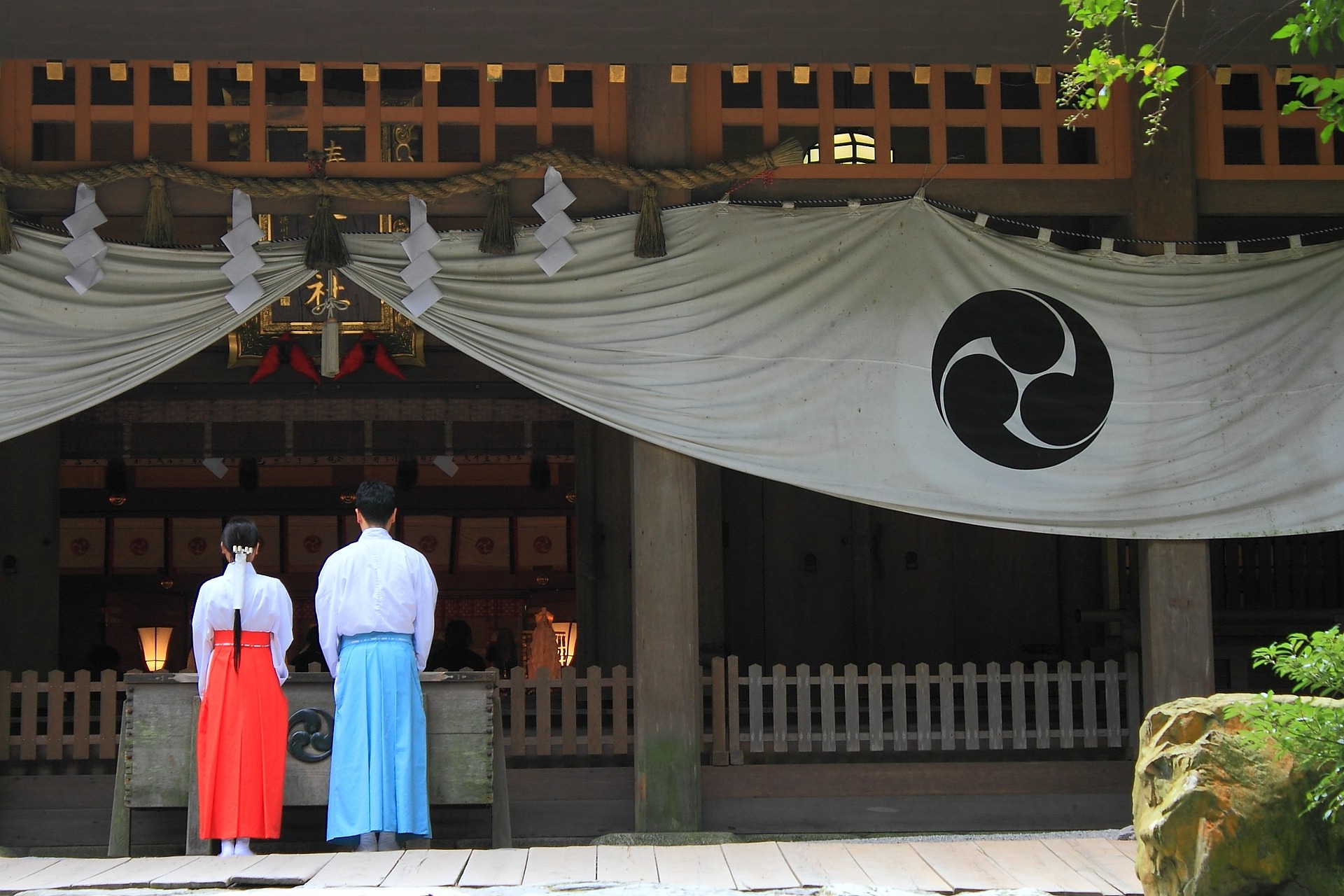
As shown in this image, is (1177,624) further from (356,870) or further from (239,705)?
(239,705)

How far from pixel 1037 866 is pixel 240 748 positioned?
3207mm

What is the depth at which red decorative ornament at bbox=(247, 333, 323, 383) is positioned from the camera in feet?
33.1

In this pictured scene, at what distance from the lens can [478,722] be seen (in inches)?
236

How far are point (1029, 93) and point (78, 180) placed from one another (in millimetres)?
6372

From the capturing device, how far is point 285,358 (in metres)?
10.3

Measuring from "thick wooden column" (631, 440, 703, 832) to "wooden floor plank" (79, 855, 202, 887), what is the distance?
7.32 ft

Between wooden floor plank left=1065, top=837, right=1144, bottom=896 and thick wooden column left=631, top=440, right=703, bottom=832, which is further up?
thick wooden column left=631, top=440, right=703, bottom=832

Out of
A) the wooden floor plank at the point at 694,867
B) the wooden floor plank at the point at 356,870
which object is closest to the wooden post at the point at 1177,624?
the wooden floor plank at the point at 694,867

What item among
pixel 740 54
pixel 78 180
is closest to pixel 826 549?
pixel 740 54

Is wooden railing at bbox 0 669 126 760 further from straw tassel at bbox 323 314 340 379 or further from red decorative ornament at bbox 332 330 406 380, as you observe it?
red decorative ornament at bbox 332 330 406 380

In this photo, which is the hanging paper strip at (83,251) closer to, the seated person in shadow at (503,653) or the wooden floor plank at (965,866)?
the wooden floor plank at (965,866)

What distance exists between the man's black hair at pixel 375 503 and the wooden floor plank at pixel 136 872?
1.49 metres

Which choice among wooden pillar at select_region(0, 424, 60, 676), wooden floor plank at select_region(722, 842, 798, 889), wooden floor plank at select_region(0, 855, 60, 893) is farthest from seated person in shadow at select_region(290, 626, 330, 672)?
wooden floor plank at select_region(722, 842, 798, 889)

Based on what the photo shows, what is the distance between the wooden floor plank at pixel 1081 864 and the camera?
4.37m
